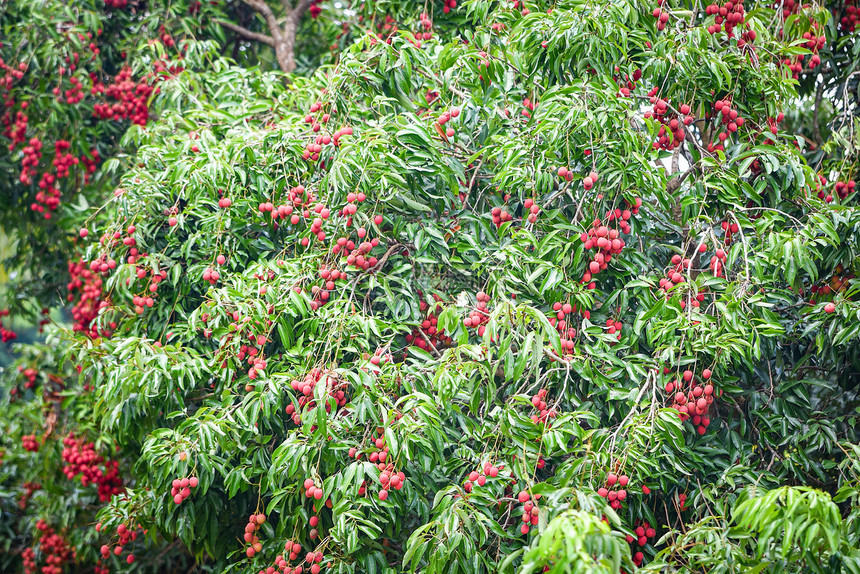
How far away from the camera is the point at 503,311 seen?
235 cm

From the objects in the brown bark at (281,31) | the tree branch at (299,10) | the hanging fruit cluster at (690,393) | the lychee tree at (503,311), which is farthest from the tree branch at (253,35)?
the hanging fruit cluster at (690,393)

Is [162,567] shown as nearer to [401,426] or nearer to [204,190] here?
[204,190]

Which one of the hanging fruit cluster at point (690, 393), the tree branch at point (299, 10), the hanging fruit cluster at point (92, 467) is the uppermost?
the tree branch at point (299, 10)

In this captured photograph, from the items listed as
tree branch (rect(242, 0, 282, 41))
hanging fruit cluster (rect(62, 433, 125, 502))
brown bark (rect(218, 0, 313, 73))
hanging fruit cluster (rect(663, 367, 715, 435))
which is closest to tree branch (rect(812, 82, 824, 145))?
hanging fruit cluster (rect(663, 367, 715, 435))

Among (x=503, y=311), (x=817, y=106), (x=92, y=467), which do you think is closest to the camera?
(x=503, y=311)

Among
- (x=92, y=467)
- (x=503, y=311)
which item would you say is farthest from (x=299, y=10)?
(x=503, y=311)

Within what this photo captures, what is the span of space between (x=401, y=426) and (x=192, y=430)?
2.81 ft

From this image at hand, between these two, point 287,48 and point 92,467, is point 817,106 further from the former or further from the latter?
point 92,467

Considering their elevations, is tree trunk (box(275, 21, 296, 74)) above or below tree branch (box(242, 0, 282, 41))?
below

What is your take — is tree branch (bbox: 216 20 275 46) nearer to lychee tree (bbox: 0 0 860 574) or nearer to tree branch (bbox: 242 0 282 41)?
tree branch (bbox: 242 0 282 41)

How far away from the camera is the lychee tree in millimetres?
2367

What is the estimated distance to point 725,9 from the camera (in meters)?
2.78

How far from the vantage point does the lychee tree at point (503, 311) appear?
2.37 m

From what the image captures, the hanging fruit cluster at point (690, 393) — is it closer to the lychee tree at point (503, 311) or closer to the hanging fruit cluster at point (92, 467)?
the lychee tree at point (503, 311)
